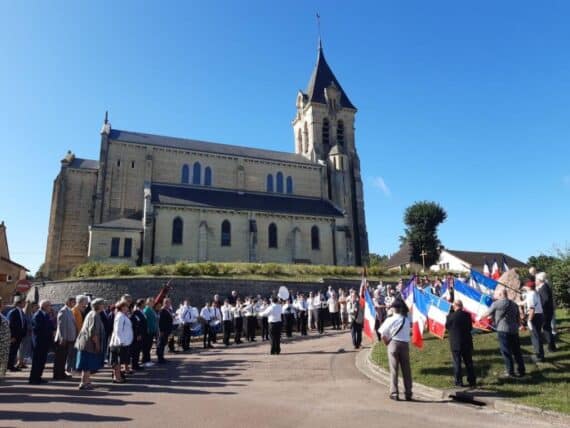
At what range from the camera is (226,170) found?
151 feet

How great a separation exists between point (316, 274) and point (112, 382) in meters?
23.3

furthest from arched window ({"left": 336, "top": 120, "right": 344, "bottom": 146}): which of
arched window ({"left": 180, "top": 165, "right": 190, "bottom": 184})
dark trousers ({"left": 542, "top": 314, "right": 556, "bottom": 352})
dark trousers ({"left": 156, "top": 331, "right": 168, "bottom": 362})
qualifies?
→ dark trousers ({"left": 542, "top": 314, "right": 556, "bottom": 352})

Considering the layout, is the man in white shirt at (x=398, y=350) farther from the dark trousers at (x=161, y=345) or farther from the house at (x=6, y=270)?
the house at (x=6, y=270)

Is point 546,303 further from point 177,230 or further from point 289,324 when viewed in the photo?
point 177,230

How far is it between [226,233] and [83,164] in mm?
15986

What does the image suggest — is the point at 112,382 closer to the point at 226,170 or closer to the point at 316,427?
the point at 316,427

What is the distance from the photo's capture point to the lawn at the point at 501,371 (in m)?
7.89

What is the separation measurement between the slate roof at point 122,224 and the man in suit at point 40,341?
25683mm

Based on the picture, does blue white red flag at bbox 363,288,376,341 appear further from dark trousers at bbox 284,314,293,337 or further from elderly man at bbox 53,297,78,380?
elderly man at bbox 53,297,78,380

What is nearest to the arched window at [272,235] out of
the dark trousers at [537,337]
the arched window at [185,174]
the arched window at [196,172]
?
the arched window at [196,172]

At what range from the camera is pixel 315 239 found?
42875mm

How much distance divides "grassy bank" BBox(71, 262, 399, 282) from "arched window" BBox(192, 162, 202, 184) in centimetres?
1618

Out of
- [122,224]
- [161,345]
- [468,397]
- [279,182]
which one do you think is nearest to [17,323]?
[161,345]

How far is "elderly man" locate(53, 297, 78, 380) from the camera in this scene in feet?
34.7
